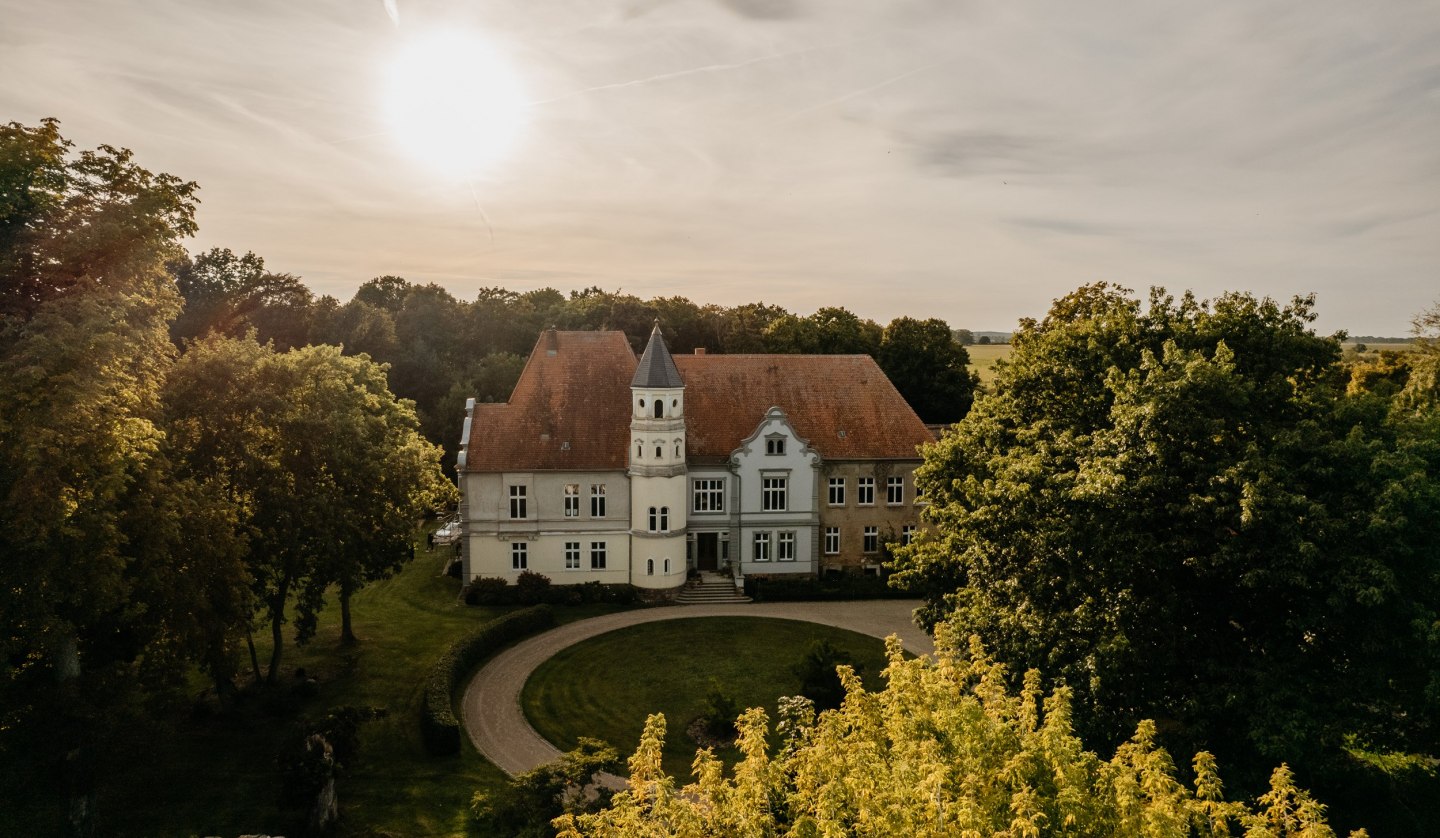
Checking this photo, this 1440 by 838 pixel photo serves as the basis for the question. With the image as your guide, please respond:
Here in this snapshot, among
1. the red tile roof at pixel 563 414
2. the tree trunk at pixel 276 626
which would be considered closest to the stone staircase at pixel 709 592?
the red tile roof at pixel 563 414

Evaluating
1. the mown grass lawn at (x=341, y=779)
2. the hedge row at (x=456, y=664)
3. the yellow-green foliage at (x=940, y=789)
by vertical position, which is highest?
the yellow-green foliage at (x=940, y=789)

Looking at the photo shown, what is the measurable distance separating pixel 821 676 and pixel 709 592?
1291 cm

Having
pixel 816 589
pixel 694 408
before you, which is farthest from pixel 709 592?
pixel 694 408

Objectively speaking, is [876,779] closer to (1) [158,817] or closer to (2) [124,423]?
(2) [124,423]

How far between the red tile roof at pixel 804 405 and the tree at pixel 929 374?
545 inches

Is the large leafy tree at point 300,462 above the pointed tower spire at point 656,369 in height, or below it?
below

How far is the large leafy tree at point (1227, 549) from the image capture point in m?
16.7

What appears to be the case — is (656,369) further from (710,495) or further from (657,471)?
(710,495)

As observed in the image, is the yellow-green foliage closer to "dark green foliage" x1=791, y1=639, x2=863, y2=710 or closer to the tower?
"dark green foliage" x1=791, y1=639, x2=863, y2=710

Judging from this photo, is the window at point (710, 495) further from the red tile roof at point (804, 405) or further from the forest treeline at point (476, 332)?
the forest treeline at point (476, 332)

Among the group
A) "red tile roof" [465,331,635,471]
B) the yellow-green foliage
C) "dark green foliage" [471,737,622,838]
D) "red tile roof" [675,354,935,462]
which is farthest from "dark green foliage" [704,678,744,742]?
"red tile roof" [675,354,935,462]

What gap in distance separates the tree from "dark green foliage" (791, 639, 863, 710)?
3256cm

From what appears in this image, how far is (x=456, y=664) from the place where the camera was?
2995 cm

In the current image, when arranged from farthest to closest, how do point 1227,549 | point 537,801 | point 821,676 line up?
point 821,676
point 1227,549
point 537,801
